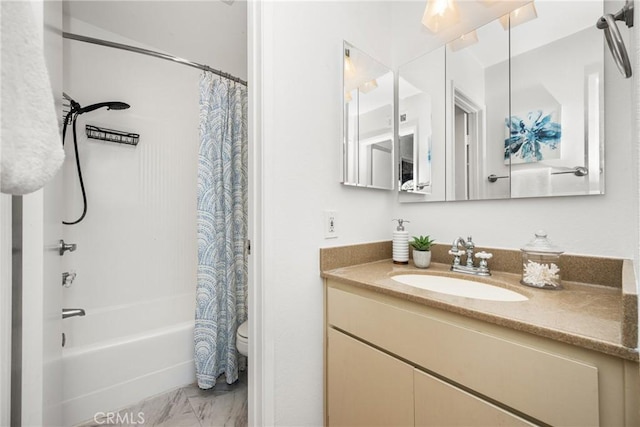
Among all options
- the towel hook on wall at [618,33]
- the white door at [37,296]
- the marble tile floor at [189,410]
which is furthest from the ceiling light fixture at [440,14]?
the marble tile floor at [189,410]

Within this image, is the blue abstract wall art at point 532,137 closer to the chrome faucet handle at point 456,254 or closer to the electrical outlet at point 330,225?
the chrome faucet handle at point 456,254

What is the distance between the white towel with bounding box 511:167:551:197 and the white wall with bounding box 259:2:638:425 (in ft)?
0.14

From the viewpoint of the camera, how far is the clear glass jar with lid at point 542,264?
87 cm

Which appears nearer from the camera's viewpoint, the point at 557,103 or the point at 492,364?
the point at 492,364

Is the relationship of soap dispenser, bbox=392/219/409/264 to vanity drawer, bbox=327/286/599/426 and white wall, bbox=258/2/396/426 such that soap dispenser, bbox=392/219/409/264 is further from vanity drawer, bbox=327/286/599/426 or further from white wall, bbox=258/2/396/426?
vanity drawer, bbox=327/286/599/426

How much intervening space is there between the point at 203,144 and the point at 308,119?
0.86 meters

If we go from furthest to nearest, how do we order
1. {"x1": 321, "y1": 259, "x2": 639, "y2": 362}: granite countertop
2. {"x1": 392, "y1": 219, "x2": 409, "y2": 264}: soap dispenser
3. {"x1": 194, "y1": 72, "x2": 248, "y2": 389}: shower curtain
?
{"x1": 194, "y1": 72, "x2": 248, "y2": 389}: shower curtain < {"x1": 392, "y1": 219, "x2": 409, "y2": 264}: soap dispenser < {"x1": 321, "y1": 259, "x2": 639, "y2": 362}: granite countertop

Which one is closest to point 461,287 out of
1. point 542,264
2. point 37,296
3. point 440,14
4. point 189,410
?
point 542,264

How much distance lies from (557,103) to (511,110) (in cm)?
14

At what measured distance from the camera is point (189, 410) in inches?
55.4

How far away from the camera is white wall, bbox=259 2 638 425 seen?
887mm

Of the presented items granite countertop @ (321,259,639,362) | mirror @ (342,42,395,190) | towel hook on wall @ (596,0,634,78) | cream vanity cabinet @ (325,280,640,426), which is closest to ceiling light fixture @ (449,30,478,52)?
mirror @ (342,42,395,190)

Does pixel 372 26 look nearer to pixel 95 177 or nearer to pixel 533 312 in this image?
pixel 533 312

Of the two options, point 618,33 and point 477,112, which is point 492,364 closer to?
point 618,33
